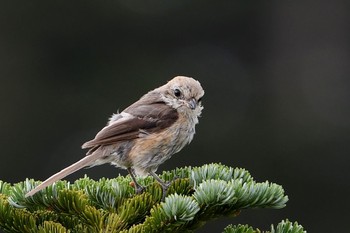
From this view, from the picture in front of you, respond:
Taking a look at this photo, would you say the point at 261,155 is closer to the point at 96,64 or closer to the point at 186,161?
the point at 186,161

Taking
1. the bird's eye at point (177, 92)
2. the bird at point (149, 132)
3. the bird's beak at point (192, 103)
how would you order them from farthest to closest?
the bird's eye at point (177, 92), the bird's beak at point (192, 103), the bird at point (149, 132)

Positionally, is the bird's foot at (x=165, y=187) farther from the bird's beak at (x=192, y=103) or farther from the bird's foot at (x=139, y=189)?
the bird's beak at (x=192, y=103)

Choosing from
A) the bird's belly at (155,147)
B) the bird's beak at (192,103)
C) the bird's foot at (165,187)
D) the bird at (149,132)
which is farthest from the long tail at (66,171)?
the bird's beak at (192,103)

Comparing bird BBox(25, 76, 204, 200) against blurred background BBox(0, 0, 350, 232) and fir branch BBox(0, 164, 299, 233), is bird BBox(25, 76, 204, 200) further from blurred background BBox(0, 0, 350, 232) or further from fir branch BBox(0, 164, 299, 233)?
blurred background BBox(0, 0, 350, 232)

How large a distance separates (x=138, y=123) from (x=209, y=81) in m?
10.6

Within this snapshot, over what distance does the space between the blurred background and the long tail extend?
869 cm

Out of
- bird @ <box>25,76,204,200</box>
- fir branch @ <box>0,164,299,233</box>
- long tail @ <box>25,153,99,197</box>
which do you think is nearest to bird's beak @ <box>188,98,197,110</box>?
bird @ <box>25,76,204,200</box>

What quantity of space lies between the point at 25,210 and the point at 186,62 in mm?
12303

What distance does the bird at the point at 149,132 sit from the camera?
529 cm

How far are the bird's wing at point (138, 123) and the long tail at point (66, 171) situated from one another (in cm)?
7

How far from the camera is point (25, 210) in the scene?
3.89 meters

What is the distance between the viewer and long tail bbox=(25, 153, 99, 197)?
386cm

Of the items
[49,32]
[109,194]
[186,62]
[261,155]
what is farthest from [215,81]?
[109,194]

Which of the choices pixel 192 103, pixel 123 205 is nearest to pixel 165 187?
pixel 123 205
